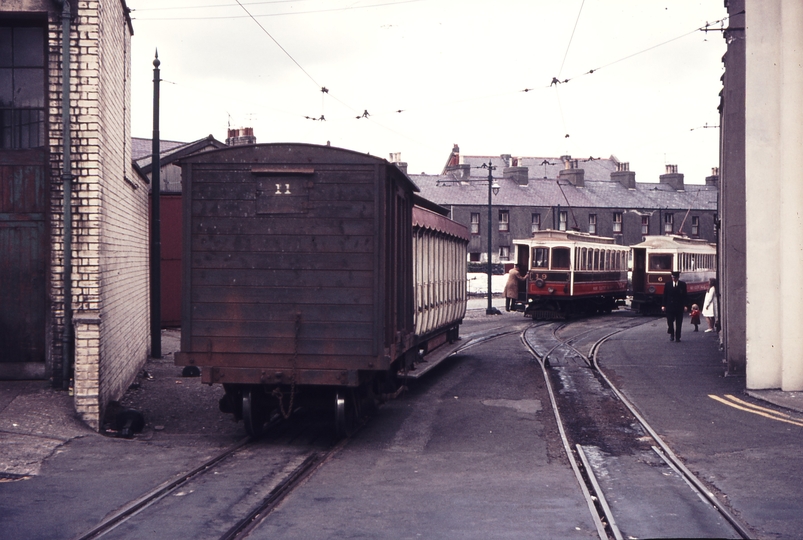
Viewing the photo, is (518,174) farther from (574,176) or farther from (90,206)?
(90,206)

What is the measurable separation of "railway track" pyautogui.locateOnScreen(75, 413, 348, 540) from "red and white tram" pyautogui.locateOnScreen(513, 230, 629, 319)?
2145 cm

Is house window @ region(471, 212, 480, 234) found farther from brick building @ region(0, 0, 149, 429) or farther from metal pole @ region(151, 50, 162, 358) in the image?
brick building @ region(0, 0, 149, 429)

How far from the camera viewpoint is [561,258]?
30062 millimetres

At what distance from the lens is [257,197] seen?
946cm

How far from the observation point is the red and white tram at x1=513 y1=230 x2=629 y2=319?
30.1 m

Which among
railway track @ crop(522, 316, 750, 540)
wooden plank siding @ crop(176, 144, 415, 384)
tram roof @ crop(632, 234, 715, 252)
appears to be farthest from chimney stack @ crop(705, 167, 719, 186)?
wooden plank siding @ crop(176, 144, 415, 384)

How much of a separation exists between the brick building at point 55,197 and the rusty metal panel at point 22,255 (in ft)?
0.04

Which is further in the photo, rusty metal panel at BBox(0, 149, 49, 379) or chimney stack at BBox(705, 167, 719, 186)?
chimney stack at BBox(705, 167, 719, 186)

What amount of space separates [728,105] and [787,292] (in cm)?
445

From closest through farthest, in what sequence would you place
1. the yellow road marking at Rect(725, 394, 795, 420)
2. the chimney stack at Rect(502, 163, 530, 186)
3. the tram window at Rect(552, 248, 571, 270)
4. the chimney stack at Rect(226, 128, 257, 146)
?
the yellow road marking at Rect(725, 394, 795, 420) < the chimney stack at Rect(226, 128, 257, 146) < the tram window at Rect(552, 248, 571, 270) < the chimney stack at Rect(502, 163, 530, 186)

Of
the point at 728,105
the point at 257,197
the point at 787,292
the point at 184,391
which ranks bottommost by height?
the point at 184,391

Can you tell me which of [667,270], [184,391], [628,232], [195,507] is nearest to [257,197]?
[195,507]

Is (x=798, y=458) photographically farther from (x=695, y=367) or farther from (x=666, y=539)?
(x=695, y=367)

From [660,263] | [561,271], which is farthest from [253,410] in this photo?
[660,263]
